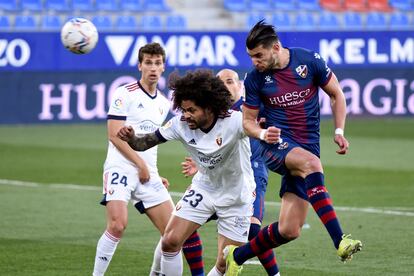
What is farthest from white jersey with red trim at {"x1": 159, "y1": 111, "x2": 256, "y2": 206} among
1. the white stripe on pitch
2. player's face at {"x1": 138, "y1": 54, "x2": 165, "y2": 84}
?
the white stripe on pitch

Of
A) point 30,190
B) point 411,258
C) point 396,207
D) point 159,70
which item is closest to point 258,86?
point 159,70

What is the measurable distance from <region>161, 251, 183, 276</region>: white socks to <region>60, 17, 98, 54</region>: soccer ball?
3179mm

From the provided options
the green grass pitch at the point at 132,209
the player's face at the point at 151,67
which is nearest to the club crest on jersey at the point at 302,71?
the player's face at the point at 151,67

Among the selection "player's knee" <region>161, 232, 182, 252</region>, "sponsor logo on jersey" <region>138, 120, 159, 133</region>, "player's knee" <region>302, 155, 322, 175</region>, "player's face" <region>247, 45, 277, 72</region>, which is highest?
"player's face" <region>247, 45, 277, 72</region>

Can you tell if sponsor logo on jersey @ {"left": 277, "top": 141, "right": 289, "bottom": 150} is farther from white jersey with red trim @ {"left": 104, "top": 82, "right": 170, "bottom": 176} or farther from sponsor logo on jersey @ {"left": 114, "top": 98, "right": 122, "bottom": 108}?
sponsor logo on jersey @ {"left": 114, "top": 98, "right": 122, "bottom": 108}

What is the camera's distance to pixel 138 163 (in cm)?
958

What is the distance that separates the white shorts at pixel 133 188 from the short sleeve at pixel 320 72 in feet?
5.70

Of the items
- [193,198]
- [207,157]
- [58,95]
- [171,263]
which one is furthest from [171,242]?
[58,95]

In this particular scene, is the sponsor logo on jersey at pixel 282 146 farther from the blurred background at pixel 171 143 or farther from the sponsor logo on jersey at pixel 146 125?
the blurred background at pixel 171 143

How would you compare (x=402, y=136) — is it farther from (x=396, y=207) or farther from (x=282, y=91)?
(x=282, y=91)

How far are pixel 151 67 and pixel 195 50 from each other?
15.1 meters

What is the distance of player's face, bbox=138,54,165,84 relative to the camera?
973 centimetres

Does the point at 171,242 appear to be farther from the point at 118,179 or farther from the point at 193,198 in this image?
the point at 118,179

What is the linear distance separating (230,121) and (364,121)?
1807 cm
